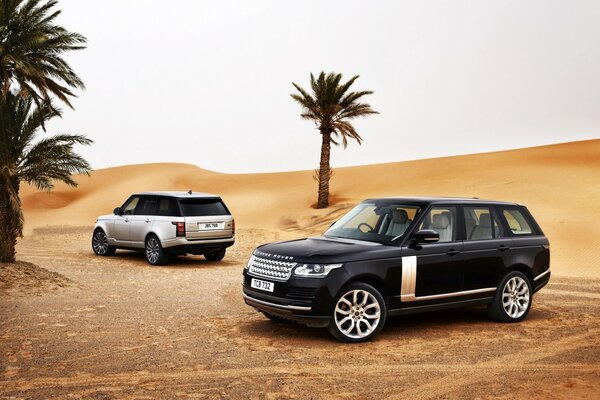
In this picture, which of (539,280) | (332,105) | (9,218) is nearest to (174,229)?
(9,218)

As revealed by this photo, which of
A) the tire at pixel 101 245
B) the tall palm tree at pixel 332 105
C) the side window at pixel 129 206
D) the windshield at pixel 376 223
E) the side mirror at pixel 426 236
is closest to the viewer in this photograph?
the side mirror at pixel 426 236

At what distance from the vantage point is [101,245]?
1928 cm

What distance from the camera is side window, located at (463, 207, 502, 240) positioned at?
9.01 meters

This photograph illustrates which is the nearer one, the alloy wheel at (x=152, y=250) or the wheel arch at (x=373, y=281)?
the wheel arch at (x=373, y=281)

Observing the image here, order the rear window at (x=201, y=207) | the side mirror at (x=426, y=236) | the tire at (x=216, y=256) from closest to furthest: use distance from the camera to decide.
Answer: the side mirror at (x=426, y=236)
the rear window at (x=201, y=207)
the tire at (x=216, y=256)

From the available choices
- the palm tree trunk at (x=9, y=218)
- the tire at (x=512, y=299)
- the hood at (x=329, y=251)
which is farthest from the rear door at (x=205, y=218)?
the tire at (x=512, y=299)

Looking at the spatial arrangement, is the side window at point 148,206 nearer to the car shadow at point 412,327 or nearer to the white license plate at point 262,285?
the car shadow at point 412,327

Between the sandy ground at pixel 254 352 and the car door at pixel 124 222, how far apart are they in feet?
18.3

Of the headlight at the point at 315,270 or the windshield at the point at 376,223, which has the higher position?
the windshield at the point at 376,223

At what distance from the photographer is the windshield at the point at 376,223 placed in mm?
8492

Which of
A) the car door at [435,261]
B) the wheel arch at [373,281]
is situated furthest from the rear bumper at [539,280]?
the wheel arch at [373,281]

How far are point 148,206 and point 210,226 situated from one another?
1.94 metres

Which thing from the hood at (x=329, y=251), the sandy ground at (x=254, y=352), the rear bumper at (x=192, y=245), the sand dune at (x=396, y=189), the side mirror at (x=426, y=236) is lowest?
the sandy ground at (x=254, y=352)

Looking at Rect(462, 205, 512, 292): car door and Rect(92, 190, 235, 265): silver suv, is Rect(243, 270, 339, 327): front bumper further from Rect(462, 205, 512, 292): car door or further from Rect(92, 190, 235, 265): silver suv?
Rect(92, 190, 235, 265): silver suv
